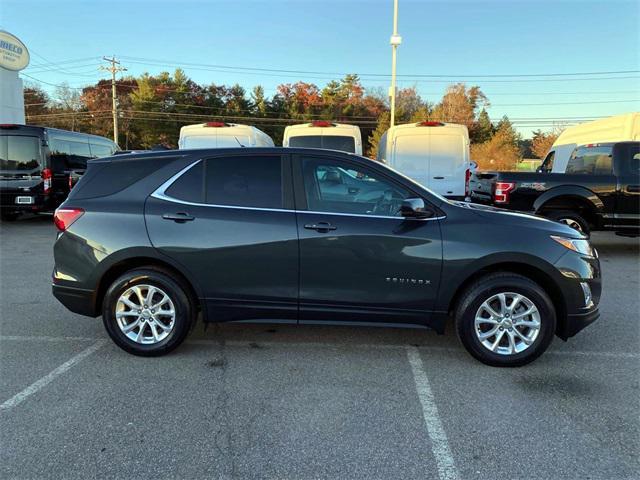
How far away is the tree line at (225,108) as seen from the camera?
55375 mm

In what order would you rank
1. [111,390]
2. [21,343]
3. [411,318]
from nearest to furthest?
1. [111,390]
2. [411,318]
3. [21,343]

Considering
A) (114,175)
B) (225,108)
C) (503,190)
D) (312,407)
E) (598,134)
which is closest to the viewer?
(312,407)

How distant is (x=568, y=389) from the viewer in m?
3.58

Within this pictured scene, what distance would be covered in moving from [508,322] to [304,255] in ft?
5.69

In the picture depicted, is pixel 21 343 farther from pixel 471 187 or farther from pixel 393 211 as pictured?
pixel 471 187

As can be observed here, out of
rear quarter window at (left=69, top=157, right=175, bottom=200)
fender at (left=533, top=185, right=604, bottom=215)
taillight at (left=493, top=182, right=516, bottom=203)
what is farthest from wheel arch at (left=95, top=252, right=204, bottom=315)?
fender at (left=533, top=185, right=604, bottom=215)

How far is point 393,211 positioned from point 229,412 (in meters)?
1.99

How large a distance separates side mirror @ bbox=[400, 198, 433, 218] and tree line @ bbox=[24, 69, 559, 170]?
52153 millimetres

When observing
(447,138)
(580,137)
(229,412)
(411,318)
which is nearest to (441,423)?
(411,318)

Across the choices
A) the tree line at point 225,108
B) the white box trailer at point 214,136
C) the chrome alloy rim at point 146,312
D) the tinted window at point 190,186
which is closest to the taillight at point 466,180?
the white box trailer at point 214,136

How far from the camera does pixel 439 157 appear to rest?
35.6 feet

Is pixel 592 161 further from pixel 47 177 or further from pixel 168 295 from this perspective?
pixel 47 177

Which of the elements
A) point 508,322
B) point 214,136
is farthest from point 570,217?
point 214,136

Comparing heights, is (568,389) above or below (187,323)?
below
